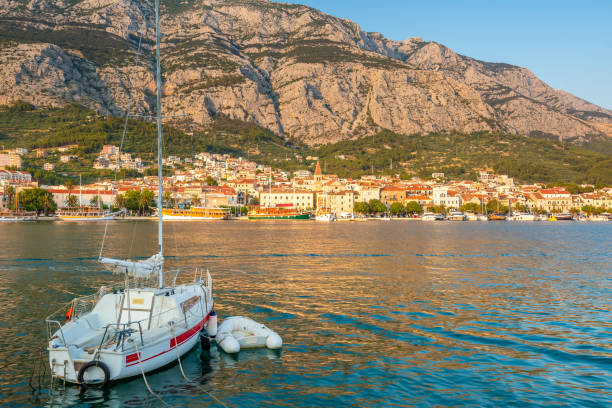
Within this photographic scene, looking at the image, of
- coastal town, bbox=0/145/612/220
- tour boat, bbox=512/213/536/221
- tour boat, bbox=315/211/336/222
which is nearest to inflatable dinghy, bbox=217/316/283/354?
tour boat, bbox=315/211/336/222

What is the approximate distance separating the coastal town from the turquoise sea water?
337ft

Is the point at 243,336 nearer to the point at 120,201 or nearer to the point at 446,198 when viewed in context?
the point at 120,201

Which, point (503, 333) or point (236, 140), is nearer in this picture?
point (503, 333)

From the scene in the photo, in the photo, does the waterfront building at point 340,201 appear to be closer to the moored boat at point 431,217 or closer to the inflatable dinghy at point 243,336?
the moored boat at point 431,217

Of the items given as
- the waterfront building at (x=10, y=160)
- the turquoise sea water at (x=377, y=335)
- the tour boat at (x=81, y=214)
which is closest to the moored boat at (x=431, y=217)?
the tour boat at (x=81, y=214)

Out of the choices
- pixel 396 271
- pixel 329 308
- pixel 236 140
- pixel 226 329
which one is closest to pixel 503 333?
pixel 329 308

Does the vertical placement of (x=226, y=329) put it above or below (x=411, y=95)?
below

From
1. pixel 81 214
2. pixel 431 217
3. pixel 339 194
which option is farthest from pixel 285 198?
pixel 81 214

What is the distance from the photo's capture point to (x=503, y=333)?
54.4ft

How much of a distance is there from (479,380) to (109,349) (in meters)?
9.29

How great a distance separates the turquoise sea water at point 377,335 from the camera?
1142 cm

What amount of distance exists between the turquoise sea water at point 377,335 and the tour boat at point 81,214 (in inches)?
3192

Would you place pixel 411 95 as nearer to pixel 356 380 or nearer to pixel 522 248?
pixel 522 248

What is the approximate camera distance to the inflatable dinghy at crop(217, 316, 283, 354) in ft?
47.5
